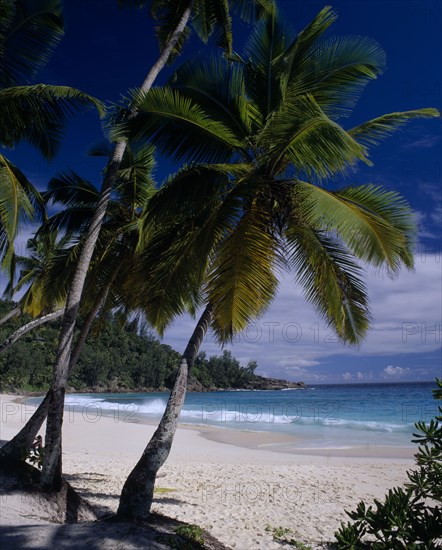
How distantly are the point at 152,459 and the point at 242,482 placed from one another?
5746mm

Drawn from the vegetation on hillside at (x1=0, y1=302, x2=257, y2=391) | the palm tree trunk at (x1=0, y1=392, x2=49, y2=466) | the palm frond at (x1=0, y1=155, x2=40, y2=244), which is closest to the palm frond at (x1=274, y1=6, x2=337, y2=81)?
the palm frond at (x1=0, y1=155, x2=40, y2=244)

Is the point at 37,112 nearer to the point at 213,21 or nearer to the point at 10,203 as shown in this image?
the point at 10,203

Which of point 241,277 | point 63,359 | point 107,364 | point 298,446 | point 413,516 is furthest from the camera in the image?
point 107,364

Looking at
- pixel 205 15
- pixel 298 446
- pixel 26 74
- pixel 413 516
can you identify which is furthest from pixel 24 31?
pixel 298 446

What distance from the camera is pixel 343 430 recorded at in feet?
84.3

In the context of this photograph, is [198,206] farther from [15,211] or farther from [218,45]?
[218,45]

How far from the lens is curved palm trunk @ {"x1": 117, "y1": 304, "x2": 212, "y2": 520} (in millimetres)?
5316

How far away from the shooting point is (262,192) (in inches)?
265

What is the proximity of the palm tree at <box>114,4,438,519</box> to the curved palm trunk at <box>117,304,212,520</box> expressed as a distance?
0.09 feet

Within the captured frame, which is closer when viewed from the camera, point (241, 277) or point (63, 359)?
point (63, 359)

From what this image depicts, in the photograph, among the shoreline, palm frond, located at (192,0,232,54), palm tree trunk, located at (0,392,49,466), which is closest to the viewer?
palm tree trunk, located at (0,392,49,466)

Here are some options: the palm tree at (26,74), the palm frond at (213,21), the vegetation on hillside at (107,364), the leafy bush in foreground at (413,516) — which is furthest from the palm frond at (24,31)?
the vegetation on hillside at (107,364)

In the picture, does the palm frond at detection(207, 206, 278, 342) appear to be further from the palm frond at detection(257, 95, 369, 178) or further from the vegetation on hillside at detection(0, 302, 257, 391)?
the vegetation on hillside at detection(0, 302, 257, 391)

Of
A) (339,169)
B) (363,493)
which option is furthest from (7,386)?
(339,169)
